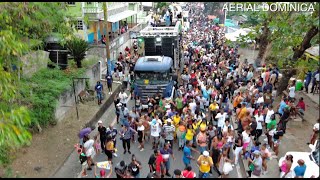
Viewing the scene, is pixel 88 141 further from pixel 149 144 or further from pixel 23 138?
pixel 23 138

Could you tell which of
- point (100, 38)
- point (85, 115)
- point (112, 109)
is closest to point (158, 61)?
point (112, 109)

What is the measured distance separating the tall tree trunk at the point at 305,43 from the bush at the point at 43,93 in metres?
10.9

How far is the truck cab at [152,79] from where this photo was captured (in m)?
16.4

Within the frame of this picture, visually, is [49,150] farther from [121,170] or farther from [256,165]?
[256,165]

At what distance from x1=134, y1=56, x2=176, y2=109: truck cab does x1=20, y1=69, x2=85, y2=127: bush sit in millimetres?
3427

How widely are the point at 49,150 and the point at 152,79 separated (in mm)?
6606

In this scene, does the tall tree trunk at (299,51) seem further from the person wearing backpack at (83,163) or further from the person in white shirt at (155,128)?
the person wearing backpack at (83,163)

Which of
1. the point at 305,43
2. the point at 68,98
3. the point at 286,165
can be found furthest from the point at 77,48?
the point at 286,165

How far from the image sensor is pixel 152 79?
55.1 ft

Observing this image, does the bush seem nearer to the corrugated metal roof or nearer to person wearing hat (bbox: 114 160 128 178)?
person wearing hat (bbox: 114 160 128 178)

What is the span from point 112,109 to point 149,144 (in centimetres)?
484

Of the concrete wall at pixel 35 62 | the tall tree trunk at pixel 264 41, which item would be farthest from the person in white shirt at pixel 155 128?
the tall tree trunk at pixel 264 41

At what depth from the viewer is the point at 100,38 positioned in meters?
30.8

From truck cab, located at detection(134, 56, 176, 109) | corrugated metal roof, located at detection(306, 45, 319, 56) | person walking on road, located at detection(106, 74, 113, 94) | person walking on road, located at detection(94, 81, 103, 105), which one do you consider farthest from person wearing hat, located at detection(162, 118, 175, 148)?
person walking on road, located at detection(106, 74, 113, 94)
